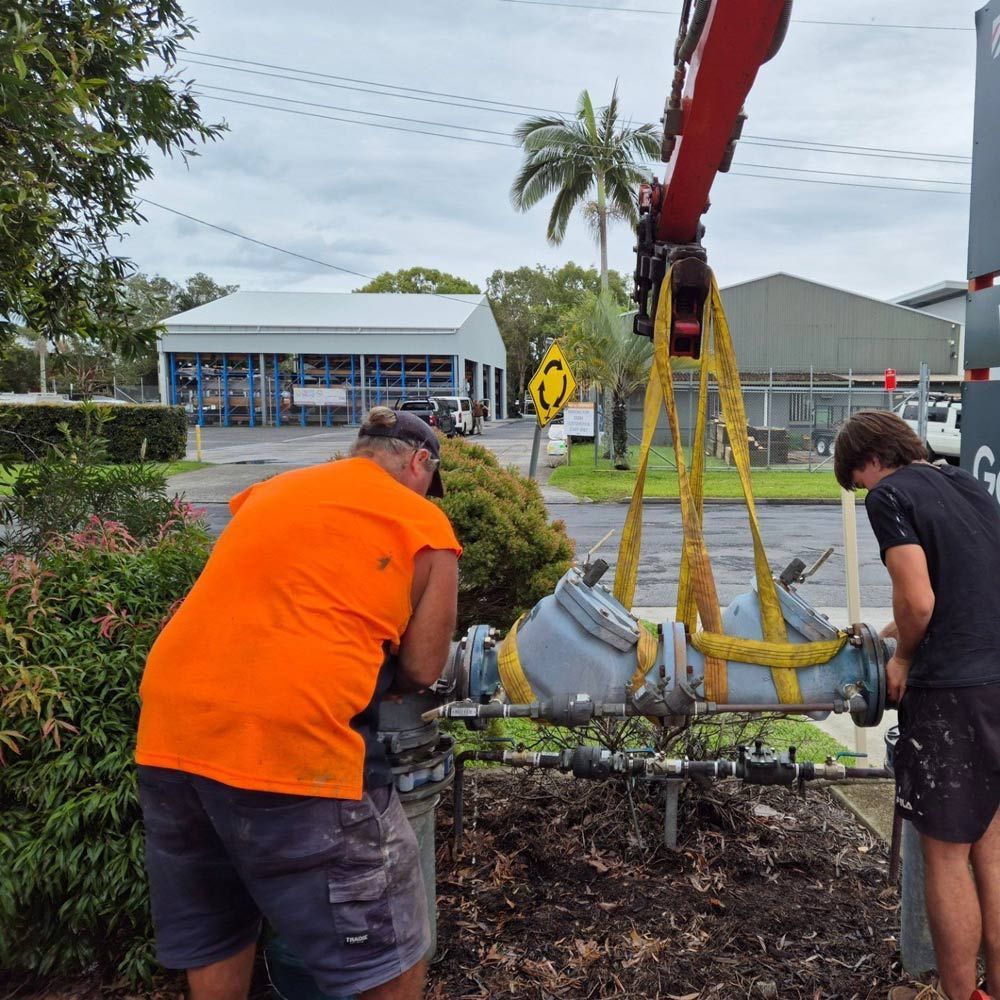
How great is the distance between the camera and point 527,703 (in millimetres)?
2232

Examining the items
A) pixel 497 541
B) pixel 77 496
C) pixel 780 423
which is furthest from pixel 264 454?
pixel 497 541

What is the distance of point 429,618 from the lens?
1832 mm

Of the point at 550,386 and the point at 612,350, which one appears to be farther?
the point at 612,350

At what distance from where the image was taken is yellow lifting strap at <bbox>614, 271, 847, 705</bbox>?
→ 7.30 feet

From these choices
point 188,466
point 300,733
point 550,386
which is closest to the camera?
point 300,733

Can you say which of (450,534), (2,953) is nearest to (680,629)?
(450,534)

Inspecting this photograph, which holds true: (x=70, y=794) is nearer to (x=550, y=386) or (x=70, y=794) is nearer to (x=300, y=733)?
(x=300, y=733)

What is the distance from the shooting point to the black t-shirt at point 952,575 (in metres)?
2.10

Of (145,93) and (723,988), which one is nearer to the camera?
(723,988)

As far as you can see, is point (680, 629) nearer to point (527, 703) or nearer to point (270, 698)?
point (527, 703)

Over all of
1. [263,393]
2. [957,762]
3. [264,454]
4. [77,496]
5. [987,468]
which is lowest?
[264,454]

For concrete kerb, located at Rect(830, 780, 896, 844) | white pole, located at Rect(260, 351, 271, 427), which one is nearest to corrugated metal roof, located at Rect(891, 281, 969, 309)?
white pole, located at Rect(260, 351, 271, 427)

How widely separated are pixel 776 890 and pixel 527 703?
4.48 feet

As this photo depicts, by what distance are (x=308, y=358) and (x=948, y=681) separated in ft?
146
